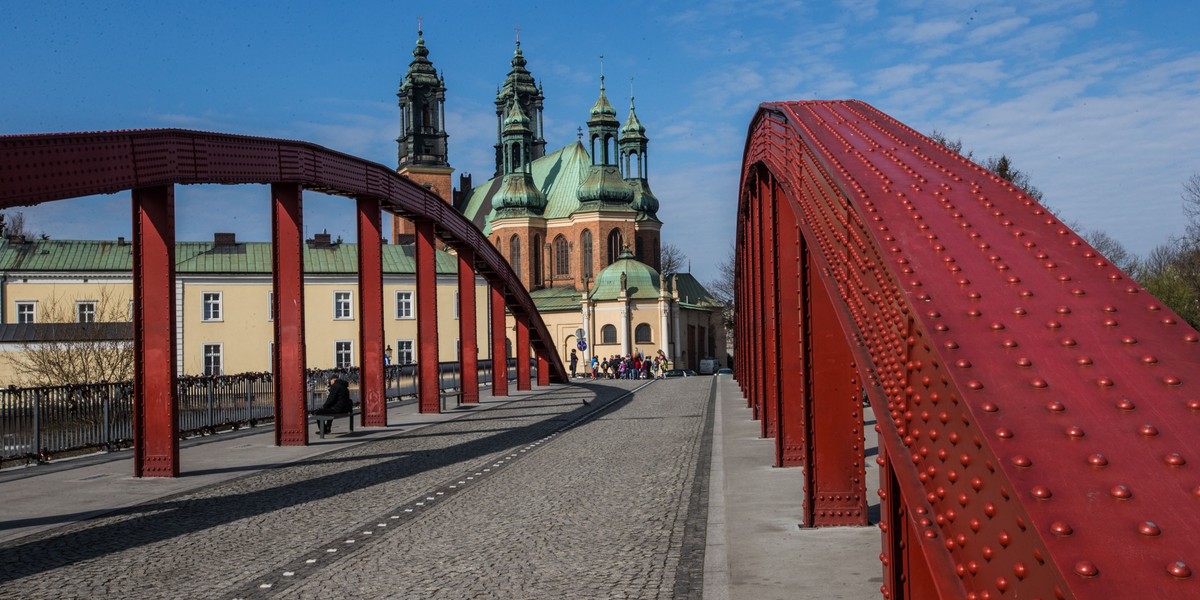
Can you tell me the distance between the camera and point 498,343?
126ft

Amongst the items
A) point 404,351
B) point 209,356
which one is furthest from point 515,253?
point 209,356

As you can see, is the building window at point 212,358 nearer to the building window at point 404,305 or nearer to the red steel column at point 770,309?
the building window at point 404,305

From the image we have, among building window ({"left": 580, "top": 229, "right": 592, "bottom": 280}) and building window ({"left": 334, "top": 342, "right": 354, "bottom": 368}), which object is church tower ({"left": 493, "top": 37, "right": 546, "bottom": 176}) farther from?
building window ({"left": 334, "top": 342, "right": 354, "bottom": 368})

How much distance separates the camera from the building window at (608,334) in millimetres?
79500

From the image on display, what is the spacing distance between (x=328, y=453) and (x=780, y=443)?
766cm

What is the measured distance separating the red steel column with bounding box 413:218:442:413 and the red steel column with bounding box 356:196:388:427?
3905 millimetres

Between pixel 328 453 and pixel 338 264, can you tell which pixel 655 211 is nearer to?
pixel 338 264

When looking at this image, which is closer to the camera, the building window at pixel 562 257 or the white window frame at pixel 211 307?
the white window frame at pixel 211 307

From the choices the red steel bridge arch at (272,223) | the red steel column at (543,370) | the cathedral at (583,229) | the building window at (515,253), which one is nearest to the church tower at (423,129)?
the cathedral at (583,229)

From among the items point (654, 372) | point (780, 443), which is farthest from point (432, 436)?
point (654, 372)

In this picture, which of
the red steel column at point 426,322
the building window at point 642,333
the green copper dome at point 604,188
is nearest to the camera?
the red steel column at point 426,322

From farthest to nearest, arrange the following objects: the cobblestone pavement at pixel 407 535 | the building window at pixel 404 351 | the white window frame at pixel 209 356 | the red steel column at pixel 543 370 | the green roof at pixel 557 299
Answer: the green roof at pixel 557 299, the building window at pixel 404 351, the white window frame at pixel 209 356, the red steel column at pixel 543 370, the cobblestone pavement at pixel 407 535

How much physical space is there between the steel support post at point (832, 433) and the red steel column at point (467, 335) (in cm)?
2263

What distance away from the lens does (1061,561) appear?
241 cm
